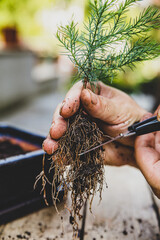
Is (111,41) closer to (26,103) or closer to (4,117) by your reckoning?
(4,117)

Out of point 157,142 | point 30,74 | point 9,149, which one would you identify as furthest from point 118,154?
point 30,74

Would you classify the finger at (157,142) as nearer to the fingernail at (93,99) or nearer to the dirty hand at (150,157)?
the dirty hand at (150,157)

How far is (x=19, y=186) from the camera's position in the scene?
3.00ft

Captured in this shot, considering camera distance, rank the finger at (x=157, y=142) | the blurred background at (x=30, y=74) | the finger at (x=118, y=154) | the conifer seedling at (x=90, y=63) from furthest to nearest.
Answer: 1. the blurred background at (x=30, y=74)
2. the finger at (x=118, y=154)
3. the finger at (x=157, y=142)
4. the conifer seedling at (x=90, y=63)

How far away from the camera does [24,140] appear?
1258 millimetres

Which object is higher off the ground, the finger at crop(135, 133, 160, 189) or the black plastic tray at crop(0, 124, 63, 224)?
the finger at crop(135, 133, 160, 189)

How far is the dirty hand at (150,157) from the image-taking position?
2.78 ft

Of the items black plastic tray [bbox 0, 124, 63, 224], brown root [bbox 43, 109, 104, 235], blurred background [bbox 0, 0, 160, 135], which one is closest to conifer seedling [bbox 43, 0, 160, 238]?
brown root [bbox 43, 109, 104, 235]

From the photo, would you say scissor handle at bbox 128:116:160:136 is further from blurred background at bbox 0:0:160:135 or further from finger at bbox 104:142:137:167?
blurred background at bbox 0:0:160:135

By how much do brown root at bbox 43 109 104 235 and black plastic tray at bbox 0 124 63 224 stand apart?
16 centimetres

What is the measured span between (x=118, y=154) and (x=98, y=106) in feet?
1.30

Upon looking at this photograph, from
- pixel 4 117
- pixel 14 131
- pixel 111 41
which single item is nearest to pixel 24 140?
pixel 14 131

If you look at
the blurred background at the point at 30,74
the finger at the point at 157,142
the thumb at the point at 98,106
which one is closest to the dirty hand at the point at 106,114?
the thumb at the point at 98,106

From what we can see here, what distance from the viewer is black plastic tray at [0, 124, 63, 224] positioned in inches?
34.2
